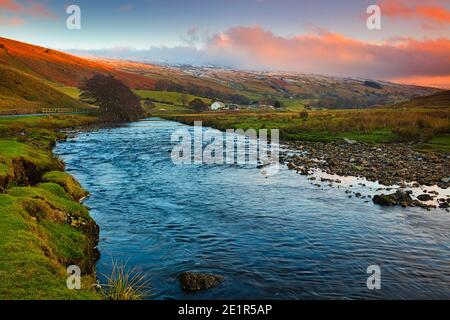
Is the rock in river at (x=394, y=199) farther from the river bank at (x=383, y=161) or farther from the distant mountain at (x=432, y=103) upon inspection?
the distant mountain at (x=432, y=103)

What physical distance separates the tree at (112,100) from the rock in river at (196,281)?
11931cm

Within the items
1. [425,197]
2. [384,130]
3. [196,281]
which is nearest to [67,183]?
[196,281]

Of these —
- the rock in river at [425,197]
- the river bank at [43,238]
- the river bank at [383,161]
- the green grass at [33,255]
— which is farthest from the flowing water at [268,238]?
the river bank at [383,161]

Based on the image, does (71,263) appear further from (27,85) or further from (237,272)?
(27,85)

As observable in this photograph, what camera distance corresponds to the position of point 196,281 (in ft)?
45.7

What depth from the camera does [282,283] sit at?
14.4 m

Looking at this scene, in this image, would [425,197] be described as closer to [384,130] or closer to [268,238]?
[268,238]

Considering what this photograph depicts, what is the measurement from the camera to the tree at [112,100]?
426 feet

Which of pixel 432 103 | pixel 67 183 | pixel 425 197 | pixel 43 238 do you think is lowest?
pixel 425 197

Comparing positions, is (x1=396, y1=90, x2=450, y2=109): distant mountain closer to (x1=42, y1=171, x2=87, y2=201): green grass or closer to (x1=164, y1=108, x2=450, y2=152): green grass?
(x1=164, y1=108, x2=450, y2=152): green grass

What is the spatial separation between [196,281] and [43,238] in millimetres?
5812

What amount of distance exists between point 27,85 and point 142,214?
17232 centimetres
